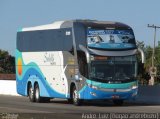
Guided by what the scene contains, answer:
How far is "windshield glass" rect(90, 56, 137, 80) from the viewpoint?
107 feet

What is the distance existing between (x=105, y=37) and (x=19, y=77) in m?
9.45

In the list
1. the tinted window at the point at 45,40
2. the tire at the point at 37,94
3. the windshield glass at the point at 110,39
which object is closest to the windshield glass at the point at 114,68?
the windshield glass at the point at 110,39

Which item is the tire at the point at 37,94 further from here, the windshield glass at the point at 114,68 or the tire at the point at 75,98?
the windshield glass at the point at 114,68

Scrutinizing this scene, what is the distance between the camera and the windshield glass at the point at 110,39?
32.8 metres

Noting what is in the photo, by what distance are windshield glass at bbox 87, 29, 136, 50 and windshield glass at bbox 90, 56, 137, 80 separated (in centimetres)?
66

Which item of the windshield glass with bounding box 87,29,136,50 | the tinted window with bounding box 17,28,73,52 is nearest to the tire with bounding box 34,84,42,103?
the tinted window with bounding box 17,28,73,52

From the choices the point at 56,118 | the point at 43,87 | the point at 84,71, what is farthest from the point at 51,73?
the point at 56,118

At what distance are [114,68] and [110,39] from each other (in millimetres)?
1480

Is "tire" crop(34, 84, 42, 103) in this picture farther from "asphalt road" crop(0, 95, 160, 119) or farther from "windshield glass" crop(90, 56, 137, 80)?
"windshield glass" crop(90, 56, 137, 80)

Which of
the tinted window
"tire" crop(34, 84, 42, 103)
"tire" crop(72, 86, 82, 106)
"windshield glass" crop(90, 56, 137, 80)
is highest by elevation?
the tinted window

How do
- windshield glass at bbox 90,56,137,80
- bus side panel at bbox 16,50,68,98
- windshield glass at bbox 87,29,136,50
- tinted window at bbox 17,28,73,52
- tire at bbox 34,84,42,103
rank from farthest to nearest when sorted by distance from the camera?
tire at bbox 34,84,42,103 < bus side panel at bbox 16,50,68,98 < tinted window at bbox 17,28,73,52 < windshield glass at bbox 87,29,136,50 < windshield glass at bbox 90,56,137,80

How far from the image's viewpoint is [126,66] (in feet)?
108

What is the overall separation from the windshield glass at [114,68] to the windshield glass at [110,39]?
657 mm

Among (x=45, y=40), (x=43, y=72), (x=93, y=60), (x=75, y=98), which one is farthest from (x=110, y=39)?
(x=43, y=72)
